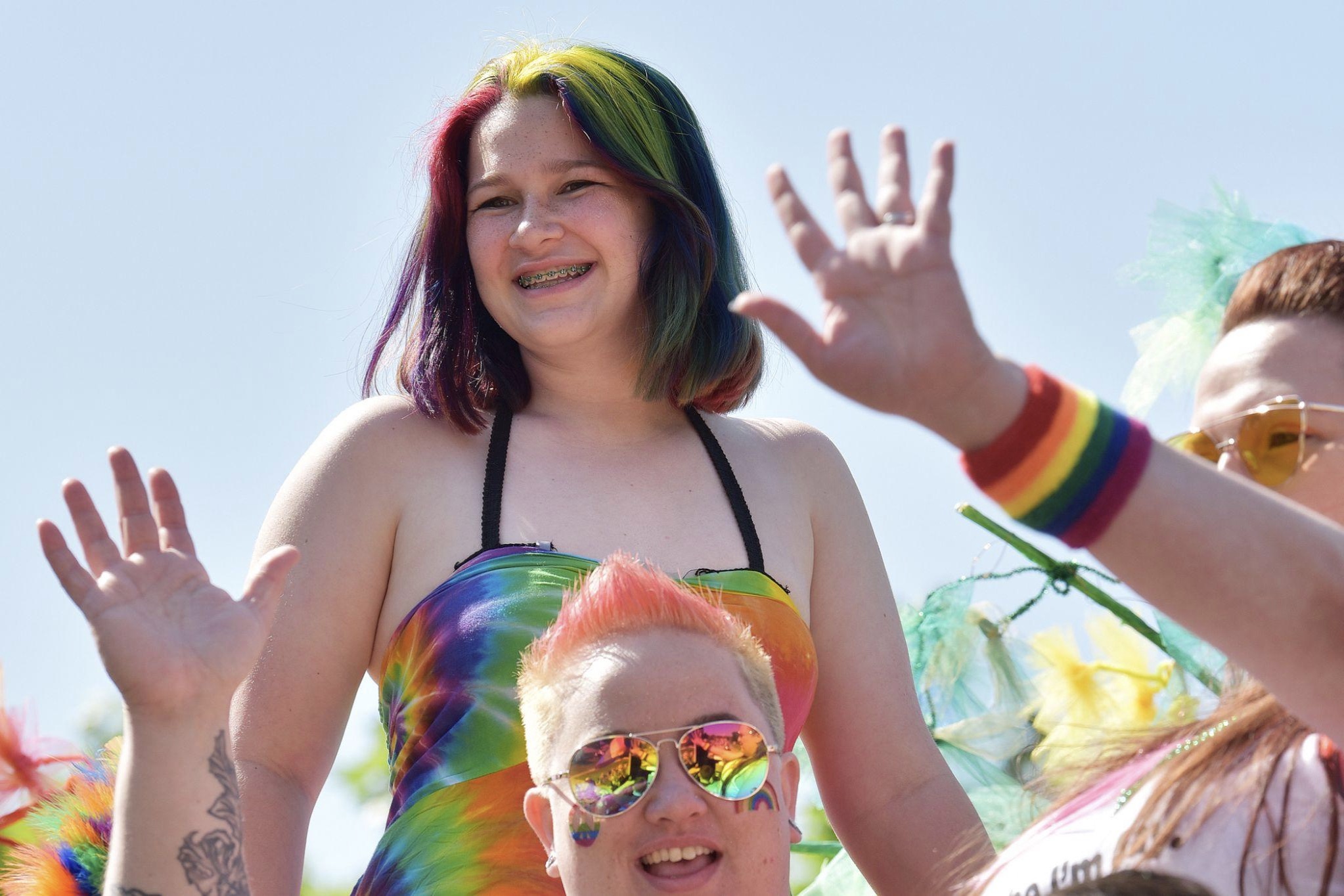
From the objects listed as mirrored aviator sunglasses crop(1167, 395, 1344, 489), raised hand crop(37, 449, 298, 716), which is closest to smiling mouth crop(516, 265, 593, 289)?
raised hand crop(37, 449, 298, 716)

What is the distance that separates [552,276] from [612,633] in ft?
2.83

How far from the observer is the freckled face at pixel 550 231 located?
2768 millimetres

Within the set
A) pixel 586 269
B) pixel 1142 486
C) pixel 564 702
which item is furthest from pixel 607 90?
pixel 1142 486

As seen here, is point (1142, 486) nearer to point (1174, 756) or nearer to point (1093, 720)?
point (1174, 756)

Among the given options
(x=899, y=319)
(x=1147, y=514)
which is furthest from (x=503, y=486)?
(x=1147, y=514)

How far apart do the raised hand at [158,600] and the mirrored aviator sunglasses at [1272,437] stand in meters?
1.15

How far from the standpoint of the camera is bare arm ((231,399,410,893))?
2.46 metres

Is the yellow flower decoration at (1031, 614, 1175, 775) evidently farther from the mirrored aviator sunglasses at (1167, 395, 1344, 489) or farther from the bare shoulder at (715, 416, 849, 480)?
the mirrored aviator sunglasses at (1167, 395, 1344, 489)

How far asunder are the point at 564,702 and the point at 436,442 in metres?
0.76

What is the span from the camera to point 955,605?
3.56 metres

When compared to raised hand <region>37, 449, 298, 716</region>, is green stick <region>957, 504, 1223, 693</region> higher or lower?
lower

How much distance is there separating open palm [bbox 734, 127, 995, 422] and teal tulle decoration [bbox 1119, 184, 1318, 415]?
1488mm

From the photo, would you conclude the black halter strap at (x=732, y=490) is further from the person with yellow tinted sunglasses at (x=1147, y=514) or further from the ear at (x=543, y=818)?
the person with yellow tinted sunglasses at (x=1147, y=514)

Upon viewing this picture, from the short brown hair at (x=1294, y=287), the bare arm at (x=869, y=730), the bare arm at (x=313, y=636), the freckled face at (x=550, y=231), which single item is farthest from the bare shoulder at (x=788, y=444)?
the short brown hair at (x=1294, y=287)
